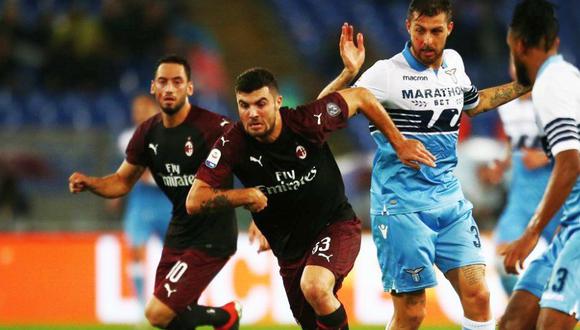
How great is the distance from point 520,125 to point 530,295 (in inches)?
104

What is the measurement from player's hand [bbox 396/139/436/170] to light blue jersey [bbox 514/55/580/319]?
2.57 ft

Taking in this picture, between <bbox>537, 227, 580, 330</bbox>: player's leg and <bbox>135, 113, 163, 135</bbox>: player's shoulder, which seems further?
<bbox>135, 113, 163, 135</bbox>: player's shoulder

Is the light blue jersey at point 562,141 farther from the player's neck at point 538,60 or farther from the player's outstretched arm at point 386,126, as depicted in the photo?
the player's outstretched arm at point 386,126

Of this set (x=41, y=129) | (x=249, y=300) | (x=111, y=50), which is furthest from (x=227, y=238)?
(x=111, y=50)

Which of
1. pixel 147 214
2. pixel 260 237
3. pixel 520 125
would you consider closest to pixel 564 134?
pixel 260 237

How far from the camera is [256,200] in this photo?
6414 mm

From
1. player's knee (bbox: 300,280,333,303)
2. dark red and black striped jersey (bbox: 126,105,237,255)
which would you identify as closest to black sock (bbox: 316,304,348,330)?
player's knee (bbox: 300,280,333,303)

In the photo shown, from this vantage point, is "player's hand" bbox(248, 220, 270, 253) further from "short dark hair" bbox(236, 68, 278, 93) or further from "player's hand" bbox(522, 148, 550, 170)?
"player's hand" bbox(522, 148, 550, 170)

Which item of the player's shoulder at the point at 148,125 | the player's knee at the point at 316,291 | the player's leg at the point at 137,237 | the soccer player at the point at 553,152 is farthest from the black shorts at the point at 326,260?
the player's leg at the point at 137,237

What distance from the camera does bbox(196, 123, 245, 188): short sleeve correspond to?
6801mm

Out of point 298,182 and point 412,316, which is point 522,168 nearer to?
point 412,316

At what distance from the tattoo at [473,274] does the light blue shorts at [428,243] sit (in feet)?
0.11

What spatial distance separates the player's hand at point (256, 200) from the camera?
252 inches

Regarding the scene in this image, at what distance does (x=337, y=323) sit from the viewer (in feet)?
22.6
